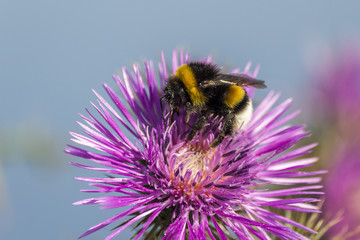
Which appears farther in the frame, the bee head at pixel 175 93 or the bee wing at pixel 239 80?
the bee wing at pixel 239 80

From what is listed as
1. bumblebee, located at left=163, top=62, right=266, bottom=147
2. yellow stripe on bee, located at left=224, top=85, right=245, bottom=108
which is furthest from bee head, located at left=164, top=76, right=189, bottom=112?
yellow stripe on bee, located at left=224, top=85, right=245, bottom=108

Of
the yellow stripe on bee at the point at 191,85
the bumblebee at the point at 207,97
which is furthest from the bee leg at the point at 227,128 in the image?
the yellow stripe on bee at the point at 191,85

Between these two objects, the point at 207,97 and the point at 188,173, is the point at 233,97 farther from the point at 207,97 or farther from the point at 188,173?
the point at 188,173

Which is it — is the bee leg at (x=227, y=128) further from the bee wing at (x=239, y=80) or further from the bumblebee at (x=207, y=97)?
the bee wing at (x=239, y=80)

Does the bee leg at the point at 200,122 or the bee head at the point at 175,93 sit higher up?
the bee head at the point at 175,93

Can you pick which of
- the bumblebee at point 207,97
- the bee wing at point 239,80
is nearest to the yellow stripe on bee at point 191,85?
the bumblebee at point 207,97

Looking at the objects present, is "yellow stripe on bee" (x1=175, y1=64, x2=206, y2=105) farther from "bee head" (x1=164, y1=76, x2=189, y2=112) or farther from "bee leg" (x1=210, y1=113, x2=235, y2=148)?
"bee leg" (x1=210, y1=113, x2=235, y2=148)
